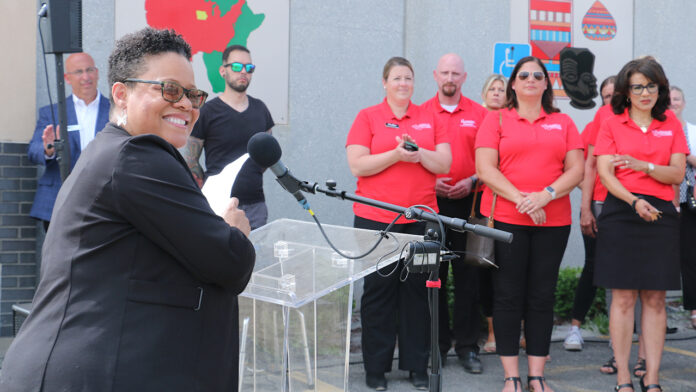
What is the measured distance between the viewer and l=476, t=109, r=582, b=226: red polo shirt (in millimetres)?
5613

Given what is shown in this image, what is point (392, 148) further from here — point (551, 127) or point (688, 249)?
point (688, 249)

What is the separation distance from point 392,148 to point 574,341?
2.80 metres

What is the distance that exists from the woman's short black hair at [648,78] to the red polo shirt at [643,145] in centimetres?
8

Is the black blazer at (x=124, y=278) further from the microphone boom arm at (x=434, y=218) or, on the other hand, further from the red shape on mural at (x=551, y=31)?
the red shape on mural at (x=551, y=31)

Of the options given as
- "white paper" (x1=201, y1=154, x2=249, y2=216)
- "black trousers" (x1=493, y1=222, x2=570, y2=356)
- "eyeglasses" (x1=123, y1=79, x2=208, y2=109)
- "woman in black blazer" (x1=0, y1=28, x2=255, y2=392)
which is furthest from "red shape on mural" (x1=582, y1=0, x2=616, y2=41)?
"woman in black blazer" (x1=0, y1=28, x2=255, y2=392)

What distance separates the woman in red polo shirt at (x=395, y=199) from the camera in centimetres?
575

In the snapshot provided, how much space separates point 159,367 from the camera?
6.97 feet

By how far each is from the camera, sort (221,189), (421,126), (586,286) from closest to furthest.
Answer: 1. (221,189)
2. (421,126)
3. (586,286)

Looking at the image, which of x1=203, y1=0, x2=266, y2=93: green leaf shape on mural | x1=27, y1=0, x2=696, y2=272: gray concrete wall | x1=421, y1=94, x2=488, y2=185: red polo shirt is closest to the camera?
x1=421, y1=94, x2=488, y2=185: red polo shirt

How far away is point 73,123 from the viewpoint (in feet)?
21.1

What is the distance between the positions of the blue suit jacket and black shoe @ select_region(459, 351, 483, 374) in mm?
3700

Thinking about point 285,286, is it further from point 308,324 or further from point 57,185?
point 57,185

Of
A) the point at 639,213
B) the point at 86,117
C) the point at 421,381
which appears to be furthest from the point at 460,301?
the point at 86,117

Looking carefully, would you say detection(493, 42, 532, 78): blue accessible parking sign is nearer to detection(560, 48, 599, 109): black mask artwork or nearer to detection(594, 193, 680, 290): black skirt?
detection(594, 193, 680, 290): black skirt
